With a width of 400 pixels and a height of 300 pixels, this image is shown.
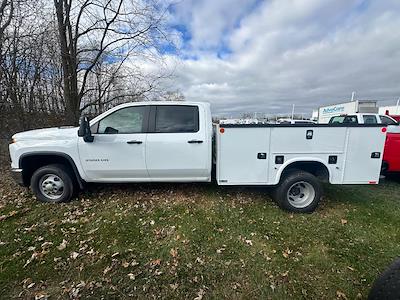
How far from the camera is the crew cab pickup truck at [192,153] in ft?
12.6

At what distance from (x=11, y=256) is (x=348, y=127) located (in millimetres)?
5485

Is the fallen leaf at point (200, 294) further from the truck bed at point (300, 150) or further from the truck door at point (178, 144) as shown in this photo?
the truck door at point (178, 144)

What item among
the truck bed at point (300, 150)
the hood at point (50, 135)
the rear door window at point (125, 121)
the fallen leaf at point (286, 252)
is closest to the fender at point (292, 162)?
the truck bed at point (300, 150)

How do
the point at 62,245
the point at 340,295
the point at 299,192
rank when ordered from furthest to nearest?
the point at 299,192
the point at 62,245
the point at 340,295

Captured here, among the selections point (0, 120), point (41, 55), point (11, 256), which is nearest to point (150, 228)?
point (11, 256)

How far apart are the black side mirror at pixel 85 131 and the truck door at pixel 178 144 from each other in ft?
3.40

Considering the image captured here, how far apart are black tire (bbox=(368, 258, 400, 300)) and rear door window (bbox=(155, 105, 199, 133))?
319 centimetres

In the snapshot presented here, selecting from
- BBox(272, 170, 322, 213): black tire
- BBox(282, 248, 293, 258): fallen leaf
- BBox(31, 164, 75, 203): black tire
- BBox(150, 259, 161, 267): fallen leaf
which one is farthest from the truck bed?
BBox(31, 164, 75, 203): black tire

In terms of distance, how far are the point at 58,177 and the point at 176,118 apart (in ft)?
8.61

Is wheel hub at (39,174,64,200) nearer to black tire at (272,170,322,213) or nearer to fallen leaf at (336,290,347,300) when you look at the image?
black tire at (272,170,322,213)

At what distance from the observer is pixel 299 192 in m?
4.19

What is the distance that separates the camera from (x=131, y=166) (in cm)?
418

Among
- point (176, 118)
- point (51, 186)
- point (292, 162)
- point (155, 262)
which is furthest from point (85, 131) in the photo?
point (292, 162)

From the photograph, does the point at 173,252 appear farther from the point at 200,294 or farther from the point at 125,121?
Result: the point at 125,121
